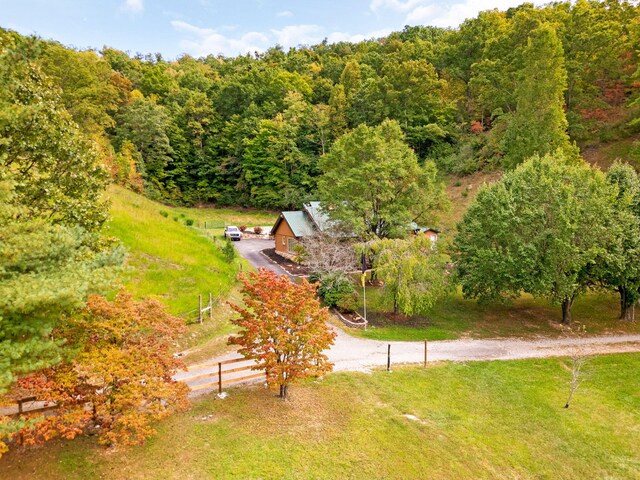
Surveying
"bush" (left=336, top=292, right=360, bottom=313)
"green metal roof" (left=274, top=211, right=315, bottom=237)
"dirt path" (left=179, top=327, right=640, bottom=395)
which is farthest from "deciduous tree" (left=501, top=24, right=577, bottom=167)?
"bush" (left=336, top=292, right=360, bottom=313)

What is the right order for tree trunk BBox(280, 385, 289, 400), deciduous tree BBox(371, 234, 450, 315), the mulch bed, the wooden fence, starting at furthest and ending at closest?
the mulch bed
deciduous tree BBox(371, 234, 450, 315)
tree trunk BBox(280, 385, 289, 400)
the wooden fence

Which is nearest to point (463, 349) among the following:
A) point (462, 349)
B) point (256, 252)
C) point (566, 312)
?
point (462, 349)

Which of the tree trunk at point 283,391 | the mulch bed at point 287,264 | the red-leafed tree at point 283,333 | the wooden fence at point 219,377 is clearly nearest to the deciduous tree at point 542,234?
the mulch bed at point 287,264

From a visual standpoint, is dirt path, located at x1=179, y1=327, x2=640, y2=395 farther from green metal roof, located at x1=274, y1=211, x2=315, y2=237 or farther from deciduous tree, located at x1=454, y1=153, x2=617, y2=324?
green metal roof, located at x1=274, y1=211, x2=315, y2=237

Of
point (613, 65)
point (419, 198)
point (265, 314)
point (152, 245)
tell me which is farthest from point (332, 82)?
point (265, 314)

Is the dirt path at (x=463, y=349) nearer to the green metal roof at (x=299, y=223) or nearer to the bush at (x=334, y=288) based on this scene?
the bush at (x=334, y=288)

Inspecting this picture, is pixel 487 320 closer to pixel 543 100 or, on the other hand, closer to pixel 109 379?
pixel 109 379

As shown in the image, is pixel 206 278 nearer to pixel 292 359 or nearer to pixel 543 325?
pixel 292 359
